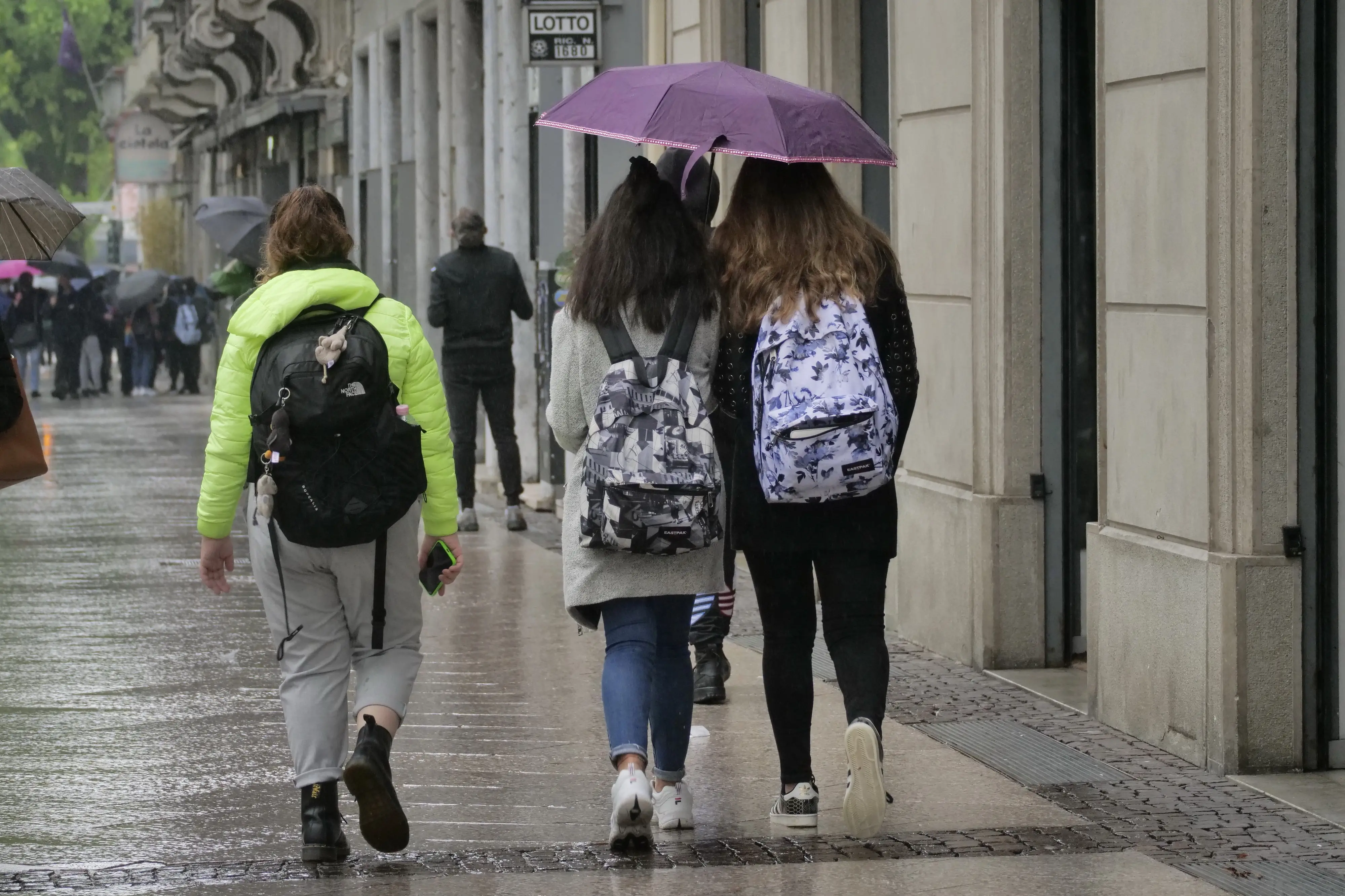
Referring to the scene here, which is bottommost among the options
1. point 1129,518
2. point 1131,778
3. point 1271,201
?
point 1131,778

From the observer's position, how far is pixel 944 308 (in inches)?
354

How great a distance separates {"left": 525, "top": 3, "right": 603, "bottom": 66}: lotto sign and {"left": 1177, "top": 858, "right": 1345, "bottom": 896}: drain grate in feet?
32.0

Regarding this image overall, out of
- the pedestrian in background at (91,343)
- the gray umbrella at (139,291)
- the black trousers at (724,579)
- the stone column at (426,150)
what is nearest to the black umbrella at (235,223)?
the black trousers at (724,579)

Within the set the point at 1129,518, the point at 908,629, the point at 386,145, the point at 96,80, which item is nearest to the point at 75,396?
the point at 386,145

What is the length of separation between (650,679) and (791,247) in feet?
3.86

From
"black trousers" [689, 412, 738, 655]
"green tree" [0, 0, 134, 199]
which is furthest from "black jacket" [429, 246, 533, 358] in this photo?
"green tree" [0, 0, 134, 199]

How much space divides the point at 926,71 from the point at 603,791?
13.0 ft

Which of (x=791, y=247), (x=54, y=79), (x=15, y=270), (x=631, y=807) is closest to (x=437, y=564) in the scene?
(x=631, y=807)

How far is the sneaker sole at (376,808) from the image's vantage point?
17.7ft

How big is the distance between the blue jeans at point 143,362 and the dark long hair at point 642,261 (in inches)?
1193

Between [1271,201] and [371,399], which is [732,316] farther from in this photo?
[1271,201]

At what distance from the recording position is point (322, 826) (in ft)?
18.5

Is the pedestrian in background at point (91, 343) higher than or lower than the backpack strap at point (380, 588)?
higher

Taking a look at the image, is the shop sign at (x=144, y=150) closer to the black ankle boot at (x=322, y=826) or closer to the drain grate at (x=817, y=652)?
the drain grate at (x=817, y=652)
